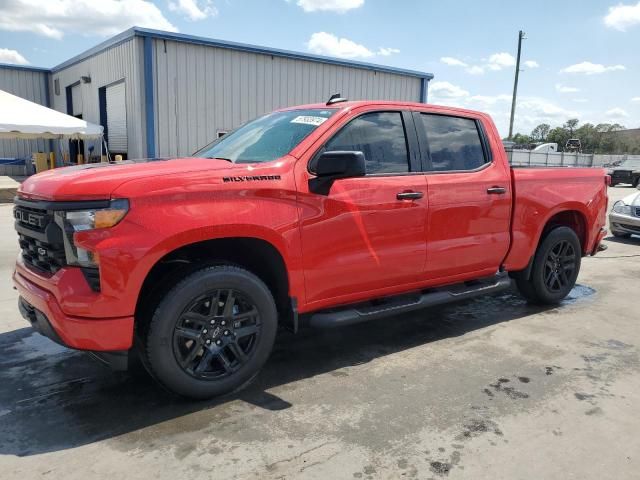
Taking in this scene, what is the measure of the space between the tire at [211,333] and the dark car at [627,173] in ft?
86.0

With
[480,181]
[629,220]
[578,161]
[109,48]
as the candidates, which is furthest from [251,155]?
[578,161]

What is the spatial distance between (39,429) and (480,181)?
3.69 m

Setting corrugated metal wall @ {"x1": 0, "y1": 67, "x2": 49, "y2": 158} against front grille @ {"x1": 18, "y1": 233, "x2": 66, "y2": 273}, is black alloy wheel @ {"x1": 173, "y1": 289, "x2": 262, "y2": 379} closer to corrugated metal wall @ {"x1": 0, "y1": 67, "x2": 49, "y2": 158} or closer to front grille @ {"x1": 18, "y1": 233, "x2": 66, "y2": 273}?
front grille @ {"x1": 18, "y1": 233, "x2": 66, "y2": 273}

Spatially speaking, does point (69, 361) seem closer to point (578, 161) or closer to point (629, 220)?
point (629, 220)

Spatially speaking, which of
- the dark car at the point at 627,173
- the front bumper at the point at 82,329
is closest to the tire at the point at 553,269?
the front bumper at the point at 82,329

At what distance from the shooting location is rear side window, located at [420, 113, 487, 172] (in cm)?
434

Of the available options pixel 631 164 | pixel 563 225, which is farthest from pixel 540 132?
pixel 563 225

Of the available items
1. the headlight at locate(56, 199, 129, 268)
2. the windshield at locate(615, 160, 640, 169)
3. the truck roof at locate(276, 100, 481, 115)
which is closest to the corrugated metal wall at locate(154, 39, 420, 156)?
the truck roof at locate(276, 100, 481, 115)

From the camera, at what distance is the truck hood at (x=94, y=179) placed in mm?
2846

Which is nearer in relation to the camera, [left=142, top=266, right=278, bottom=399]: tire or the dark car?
[left=142, top=266, right=278, bottom=399]: tire

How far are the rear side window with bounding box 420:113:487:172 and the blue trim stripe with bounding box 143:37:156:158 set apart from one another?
43.0 feet

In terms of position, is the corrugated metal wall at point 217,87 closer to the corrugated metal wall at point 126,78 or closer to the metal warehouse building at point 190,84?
the metal warehouse building at point 190,84

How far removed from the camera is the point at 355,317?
12.4 feet

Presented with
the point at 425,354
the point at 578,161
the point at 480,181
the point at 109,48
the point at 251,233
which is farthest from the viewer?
the point at 578,161
